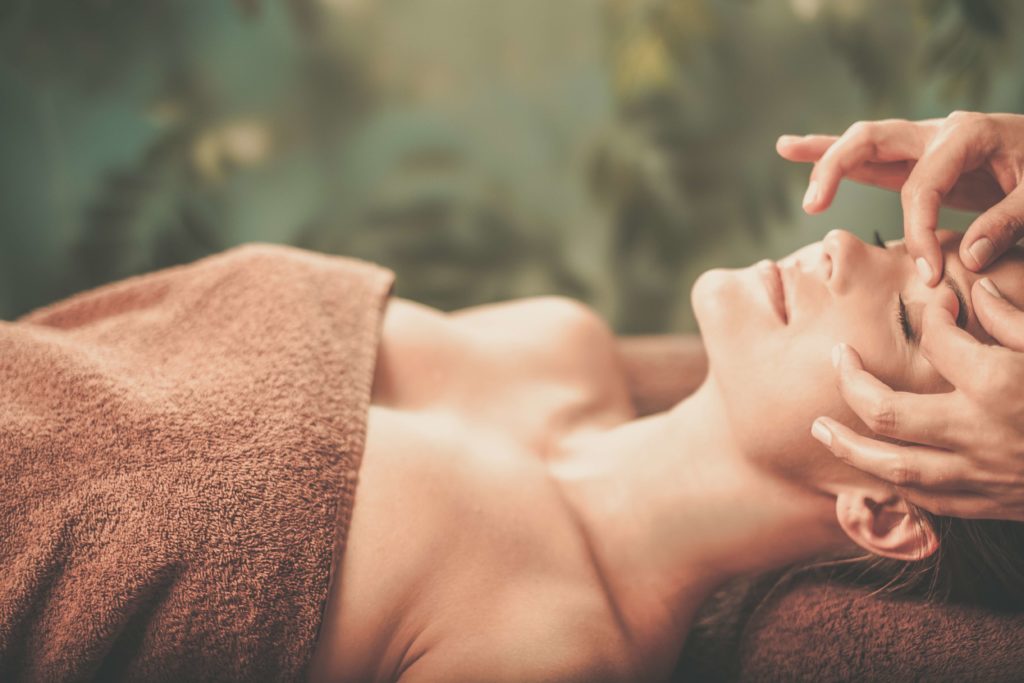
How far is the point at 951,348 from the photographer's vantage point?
2.08 ft

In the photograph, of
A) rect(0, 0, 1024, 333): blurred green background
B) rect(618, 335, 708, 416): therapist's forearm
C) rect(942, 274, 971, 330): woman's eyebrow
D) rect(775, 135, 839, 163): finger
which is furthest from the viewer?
rect(0, 0, 1024, 333): blurred green background

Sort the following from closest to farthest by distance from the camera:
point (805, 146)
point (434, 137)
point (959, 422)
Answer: point (959, 422) < point (805, 146) < point (434, 137)

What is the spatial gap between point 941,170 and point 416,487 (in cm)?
64

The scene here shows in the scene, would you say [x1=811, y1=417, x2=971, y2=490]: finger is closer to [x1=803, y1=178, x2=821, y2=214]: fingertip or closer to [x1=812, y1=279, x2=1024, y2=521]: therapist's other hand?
[x1=812, y1=279, x2=1024, y2=521]: therapist's other hand

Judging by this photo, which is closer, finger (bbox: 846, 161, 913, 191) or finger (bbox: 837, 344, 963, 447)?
finger (bbox: 837, 344, 963, 447)

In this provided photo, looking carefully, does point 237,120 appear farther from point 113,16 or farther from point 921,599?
point 921,599

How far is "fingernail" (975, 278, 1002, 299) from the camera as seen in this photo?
0.66 m

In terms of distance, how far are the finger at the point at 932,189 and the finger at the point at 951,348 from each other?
3 cm

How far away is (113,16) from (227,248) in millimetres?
492

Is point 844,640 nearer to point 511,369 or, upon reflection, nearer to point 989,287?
point 989,287

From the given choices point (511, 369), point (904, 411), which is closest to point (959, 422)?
point (904, 411)

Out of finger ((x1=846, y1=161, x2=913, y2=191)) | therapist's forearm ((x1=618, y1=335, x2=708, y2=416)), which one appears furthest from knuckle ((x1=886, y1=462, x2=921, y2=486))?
therapist's forearm ((x1=618, y1=335, x2=708, y2=416))

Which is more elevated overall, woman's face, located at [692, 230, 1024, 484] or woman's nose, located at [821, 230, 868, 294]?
woman's nose, located at [821, 230, 868, 294]

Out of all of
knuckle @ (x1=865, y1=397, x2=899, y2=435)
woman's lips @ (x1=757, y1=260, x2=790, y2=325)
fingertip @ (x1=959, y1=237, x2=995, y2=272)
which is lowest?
knuckle @ (x1=865, y1=397, x2=899, y2=435)
